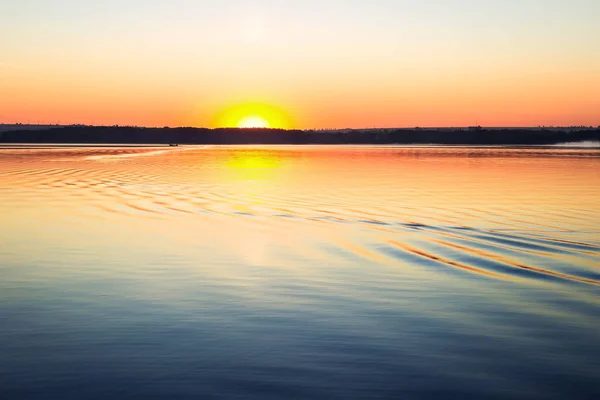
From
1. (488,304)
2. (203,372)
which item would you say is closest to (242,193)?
(488,304)

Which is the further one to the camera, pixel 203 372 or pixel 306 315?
pixel 306 315

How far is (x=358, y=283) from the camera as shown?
53.0 feet

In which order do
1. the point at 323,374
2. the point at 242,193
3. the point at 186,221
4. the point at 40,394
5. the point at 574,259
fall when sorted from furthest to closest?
the point at 242,193 < the point at 186,221 < the point at 574,259 < the point at 323,374 < the point at 40,394

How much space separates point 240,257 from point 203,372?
9.85 metres

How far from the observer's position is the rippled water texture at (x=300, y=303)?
32.0ft

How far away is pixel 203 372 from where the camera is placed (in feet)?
32.6

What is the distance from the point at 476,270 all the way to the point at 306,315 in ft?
20.3

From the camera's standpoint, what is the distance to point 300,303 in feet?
46.8

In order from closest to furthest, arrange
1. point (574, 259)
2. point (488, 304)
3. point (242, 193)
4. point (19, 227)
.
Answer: point (488, 304)
point (574, 259)
point (19, 227)
point (242, 193)

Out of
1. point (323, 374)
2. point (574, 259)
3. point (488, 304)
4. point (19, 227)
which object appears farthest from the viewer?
point (19, 227)

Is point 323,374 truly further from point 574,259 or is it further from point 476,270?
point 574,259

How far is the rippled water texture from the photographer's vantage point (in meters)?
9.74

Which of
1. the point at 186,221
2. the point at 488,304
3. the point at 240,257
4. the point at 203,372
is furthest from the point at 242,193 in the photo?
the point at 203,372

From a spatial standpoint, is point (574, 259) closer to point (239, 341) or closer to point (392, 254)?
point (392, 254)
